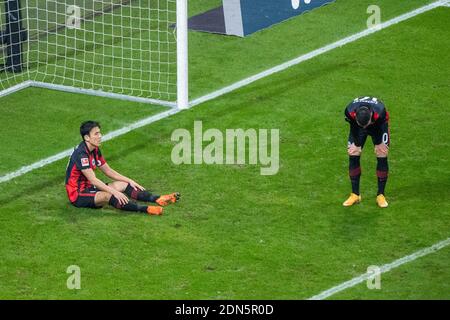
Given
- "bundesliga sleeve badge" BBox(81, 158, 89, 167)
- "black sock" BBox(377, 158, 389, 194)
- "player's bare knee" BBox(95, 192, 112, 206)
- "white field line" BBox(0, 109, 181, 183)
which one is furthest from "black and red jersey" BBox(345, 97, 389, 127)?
"white field line" BBox(0, 109, 181, 183)

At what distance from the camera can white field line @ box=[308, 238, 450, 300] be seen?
13.7 meters

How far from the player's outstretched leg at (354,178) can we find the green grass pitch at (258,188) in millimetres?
121

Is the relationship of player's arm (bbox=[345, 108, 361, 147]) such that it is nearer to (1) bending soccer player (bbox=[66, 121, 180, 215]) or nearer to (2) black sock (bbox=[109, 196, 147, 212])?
(1) bending soccer player (bbox=[66, 121, 180, 215])

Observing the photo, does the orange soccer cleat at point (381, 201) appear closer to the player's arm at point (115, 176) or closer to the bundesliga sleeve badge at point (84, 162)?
the player's arm at point (115, 176)

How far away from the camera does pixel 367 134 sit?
15.5m

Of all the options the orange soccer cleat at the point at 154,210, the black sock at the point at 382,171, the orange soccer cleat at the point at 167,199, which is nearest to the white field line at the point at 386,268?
the black sock at the point at 382,171

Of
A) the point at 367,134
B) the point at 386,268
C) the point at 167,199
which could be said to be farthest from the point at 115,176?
the point at 386,268

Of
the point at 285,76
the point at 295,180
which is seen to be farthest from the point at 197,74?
the point at 295,180

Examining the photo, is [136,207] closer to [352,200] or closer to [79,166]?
[79,166]

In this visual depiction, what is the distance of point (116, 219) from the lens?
50.6 feet

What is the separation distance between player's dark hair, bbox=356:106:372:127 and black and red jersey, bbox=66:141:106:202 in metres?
3.21

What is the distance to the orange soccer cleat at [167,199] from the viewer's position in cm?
1573

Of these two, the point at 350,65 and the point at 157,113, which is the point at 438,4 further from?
the point at 157,113

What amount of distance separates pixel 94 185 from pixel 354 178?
317 centimetres
